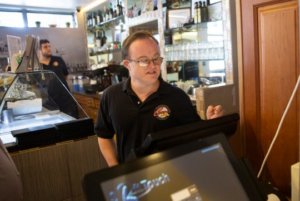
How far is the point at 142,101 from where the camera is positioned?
4.82 ft

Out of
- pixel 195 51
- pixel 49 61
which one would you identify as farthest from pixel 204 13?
pixel 49 61

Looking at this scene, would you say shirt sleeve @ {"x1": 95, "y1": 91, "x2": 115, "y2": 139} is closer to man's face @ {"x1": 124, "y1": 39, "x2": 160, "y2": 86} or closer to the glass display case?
man's face @ {"x1": 124, "y1": 39, "x2": 160, "y2": 86}

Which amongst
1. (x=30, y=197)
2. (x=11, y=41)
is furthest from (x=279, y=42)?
(x=11, y=41)

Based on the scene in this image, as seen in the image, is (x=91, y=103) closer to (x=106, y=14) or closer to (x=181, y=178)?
(x=106, y=14)

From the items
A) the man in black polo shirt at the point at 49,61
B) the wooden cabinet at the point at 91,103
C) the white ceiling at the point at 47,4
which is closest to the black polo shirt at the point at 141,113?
the wooden cabinet at the point at 91,103

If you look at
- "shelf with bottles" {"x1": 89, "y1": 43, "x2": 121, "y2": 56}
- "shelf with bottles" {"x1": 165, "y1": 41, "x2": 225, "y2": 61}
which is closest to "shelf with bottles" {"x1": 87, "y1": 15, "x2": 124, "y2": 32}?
"shelf with bottles" {"x1": 89, "y1": 43, "x2": 121, "y2": 56}

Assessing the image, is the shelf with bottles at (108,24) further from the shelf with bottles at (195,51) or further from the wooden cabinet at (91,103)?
the shelf with bottles at (195,51)

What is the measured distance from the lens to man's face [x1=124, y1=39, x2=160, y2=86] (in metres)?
1.38

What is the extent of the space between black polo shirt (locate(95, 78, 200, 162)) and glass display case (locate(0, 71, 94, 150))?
2.20ft

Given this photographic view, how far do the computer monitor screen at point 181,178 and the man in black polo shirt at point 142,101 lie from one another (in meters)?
0.66

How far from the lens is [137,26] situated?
12.9 feet

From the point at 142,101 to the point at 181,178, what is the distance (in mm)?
788

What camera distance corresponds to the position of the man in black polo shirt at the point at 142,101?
4.57ft

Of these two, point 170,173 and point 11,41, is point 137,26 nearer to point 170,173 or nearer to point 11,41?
point 11,41
